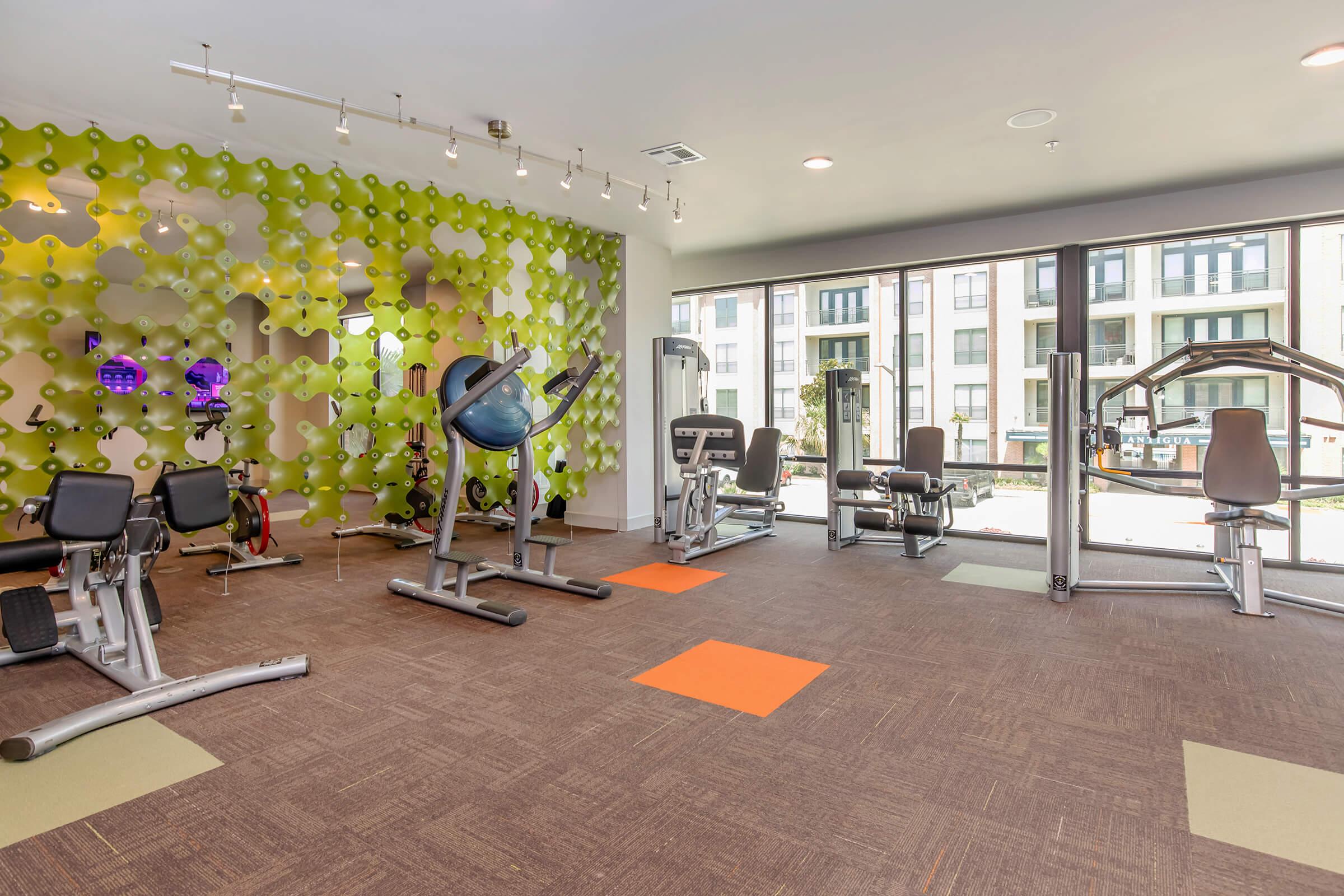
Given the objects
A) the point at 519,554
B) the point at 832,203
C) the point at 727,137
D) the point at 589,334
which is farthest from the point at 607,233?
the point at 519,554

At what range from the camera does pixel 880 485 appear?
19.2 ft

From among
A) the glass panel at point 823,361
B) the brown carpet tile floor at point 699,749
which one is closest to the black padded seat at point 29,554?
the brown carpet tile floor at point 699,749

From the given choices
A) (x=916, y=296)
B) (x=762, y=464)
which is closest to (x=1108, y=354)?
(x=916, y=296)

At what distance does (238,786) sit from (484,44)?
10.3ft

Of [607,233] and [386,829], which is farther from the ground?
[607,233]

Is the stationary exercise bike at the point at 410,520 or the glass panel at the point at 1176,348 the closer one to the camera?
the glass panel at the point at 1176,348

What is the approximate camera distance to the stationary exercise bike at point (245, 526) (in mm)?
4938

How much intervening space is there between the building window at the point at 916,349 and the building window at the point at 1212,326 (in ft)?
6.16

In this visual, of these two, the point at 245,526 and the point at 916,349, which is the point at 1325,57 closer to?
the point at 916,349

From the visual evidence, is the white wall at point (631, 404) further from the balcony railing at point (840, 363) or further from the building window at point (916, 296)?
the building window at point (916, 296)

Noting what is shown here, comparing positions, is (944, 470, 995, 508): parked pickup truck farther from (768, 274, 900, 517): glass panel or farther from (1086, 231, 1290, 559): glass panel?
(1086, 231, 1290, 559): glass panel

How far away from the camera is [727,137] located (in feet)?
14.4

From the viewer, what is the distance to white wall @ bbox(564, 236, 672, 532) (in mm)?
6840

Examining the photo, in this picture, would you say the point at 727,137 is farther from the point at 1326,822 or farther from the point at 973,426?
the point at 1326,822
